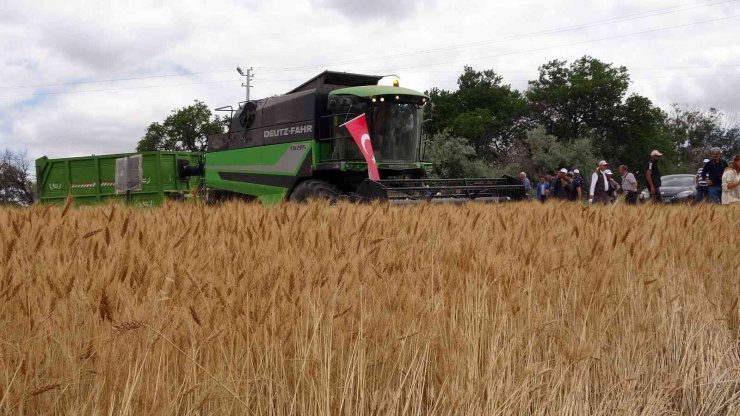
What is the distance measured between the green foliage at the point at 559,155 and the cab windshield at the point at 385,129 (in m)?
34.7

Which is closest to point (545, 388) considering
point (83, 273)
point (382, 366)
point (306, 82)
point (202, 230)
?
point (382, 366)

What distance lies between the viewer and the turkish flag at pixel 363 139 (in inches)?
498

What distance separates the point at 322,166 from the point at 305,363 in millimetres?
11766

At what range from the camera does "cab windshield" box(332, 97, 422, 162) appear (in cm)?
1331

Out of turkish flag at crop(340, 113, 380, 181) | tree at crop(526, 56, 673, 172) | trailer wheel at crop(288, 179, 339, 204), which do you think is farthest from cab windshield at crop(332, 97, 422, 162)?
tree at crop(526, 56, 673, 172)

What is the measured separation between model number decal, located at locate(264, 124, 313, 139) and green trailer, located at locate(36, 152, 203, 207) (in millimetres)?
6517

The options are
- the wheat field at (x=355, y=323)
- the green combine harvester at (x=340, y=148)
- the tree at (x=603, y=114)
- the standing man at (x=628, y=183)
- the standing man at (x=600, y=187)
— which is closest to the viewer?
the wheat field at (x=355, y=323)

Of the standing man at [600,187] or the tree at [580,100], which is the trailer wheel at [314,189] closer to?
the standing man at [600,187]

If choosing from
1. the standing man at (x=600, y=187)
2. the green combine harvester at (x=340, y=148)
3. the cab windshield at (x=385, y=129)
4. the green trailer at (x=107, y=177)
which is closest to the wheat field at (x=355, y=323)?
the green combine harvester at (x=340, y=148)

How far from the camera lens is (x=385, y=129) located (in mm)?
13617

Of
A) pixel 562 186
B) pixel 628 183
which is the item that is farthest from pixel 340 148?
pixel 628 183

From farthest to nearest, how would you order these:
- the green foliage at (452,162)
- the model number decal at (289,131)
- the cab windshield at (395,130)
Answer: the green foliage at (452,162), the model number decal at (289,131), the cab windshield at (395,130)

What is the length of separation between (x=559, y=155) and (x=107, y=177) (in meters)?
33.9

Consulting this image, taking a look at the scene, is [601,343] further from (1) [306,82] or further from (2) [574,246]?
(1) [306,82]
